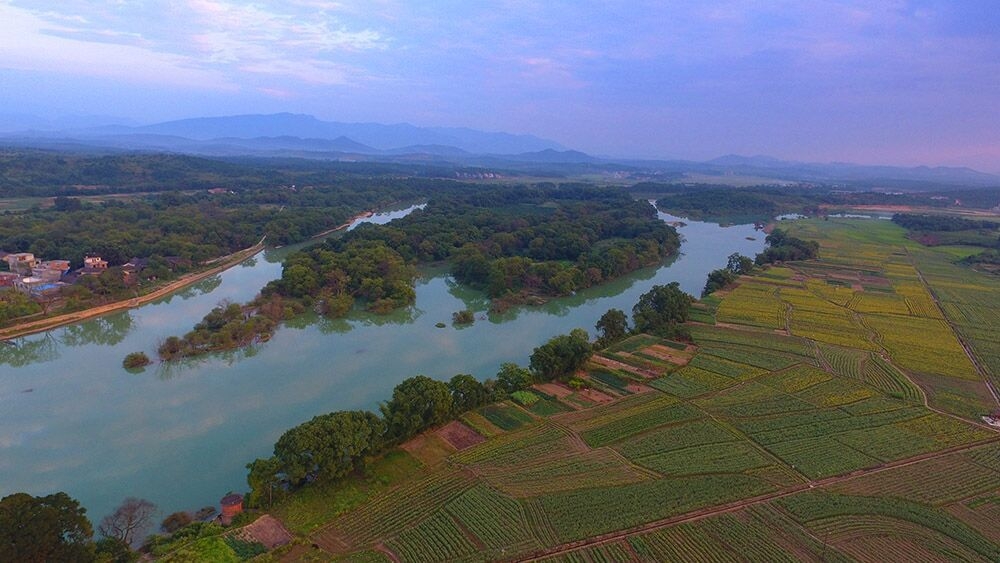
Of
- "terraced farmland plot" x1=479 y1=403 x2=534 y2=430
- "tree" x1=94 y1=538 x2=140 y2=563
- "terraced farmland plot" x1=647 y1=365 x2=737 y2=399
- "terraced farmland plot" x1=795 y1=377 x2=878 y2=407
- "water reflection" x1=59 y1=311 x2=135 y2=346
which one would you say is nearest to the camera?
"tree" x1=94 y1=538 x2=140 y2=563

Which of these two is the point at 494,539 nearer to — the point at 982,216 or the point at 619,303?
the point at 619,303

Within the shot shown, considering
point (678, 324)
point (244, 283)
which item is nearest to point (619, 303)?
point (678, 324)

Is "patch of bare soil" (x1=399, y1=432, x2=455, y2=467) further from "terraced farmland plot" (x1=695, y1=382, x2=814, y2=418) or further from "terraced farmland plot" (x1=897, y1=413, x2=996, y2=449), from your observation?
"terraced farmland plot" (x1=897, y1=413, x2=996, y2=449)

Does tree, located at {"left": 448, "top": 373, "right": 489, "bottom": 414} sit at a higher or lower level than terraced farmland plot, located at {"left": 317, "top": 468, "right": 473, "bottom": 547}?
higher

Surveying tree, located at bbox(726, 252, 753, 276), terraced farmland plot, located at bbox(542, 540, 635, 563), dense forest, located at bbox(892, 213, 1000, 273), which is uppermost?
dense forest, located at bbox(892, 213, 1000, 273)

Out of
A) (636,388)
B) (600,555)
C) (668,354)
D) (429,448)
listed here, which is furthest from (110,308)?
A: (668,354)

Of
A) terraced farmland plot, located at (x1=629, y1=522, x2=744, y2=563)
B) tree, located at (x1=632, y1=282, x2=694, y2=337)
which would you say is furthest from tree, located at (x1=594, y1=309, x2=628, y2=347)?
terraced farmland plot, located at (x1=629, y1=522, x2=744, y2=563)

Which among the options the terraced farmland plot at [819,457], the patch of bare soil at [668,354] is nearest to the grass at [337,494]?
the terraced farmland plot at [819,457]
